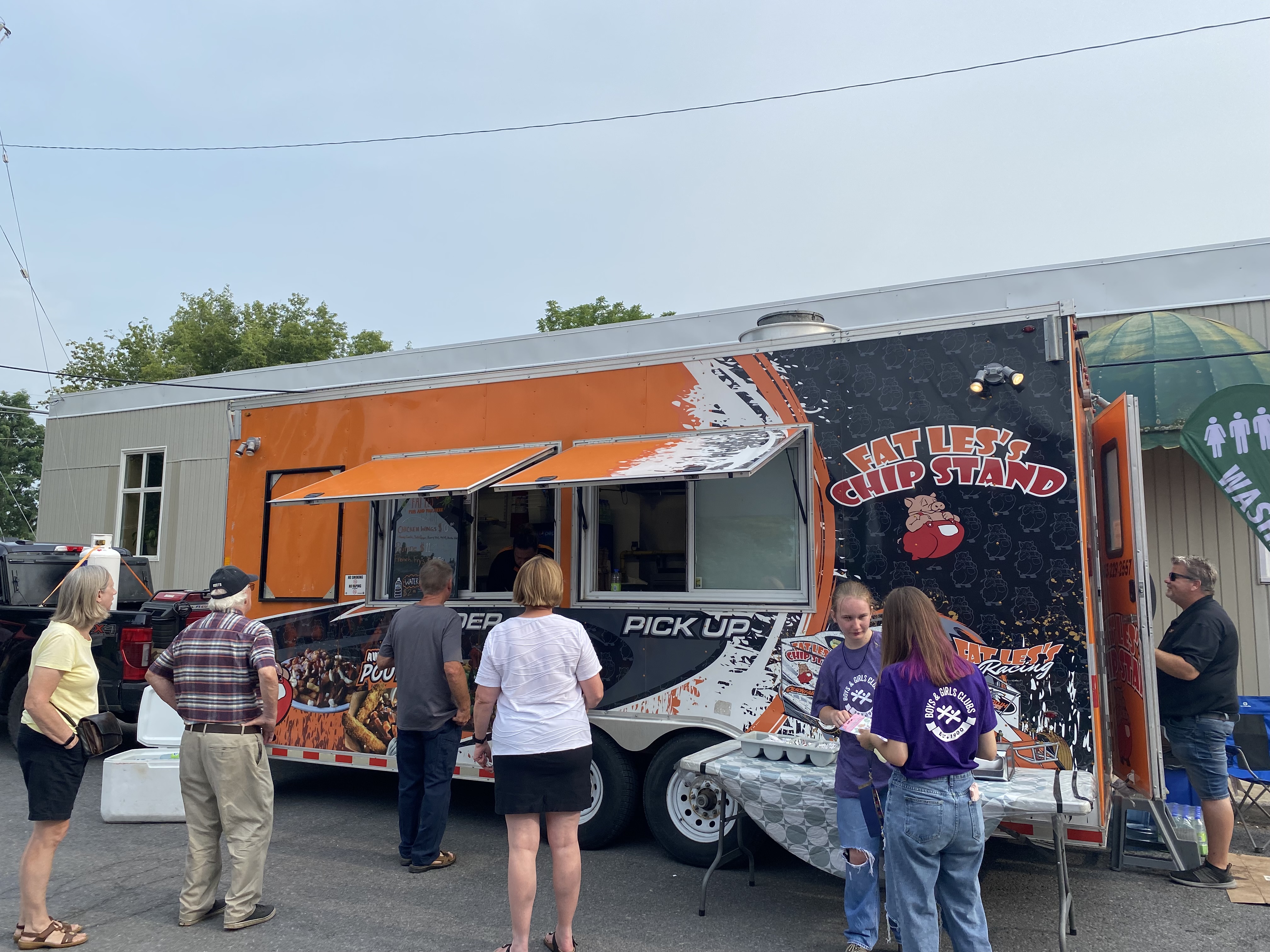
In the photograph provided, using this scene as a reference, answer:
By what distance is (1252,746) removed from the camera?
6203 mm

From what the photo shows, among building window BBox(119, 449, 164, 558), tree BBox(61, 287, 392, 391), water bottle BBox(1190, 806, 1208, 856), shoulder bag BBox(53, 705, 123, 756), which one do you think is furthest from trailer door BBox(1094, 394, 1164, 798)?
tree BBox(61, 287, 392, 391)

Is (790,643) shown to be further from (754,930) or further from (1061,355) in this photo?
(1061,355)

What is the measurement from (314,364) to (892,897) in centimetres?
1385

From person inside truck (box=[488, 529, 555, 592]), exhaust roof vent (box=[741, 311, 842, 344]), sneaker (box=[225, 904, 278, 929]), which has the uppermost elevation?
exhaust roof vent (box=[741, 311, 842, 344])

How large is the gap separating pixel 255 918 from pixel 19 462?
3868 cm

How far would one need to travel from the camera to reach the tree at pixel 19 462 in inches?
1396

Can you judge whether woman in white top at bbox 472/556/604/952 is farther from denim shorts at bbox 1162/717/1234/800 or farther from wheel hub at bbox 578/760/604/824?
denim shorts at bbox 1162/717/1234/800

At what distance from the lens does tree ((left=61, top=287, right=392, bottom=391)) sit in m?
28.5

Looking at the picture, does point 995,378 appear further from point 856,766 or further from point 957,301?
point 957,301

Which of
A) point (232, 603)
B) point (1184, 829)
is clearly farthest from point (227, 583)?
point (1184, 829)

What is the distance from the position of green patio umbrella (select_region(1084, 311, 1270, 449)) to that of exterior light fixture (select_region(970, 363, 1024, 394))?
3.97 m

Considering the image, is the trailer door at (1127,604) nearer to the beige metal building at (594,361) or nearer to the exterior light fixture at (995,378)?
the exterior light fixture at (995,378)

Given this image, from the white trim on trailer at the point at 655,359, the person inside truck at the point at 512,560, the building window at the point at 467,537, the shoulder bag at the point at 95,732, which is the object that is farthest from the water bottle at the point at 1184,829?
the shoulder bag at the point at 95,732

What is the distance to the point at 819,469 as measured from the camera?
5.39m
